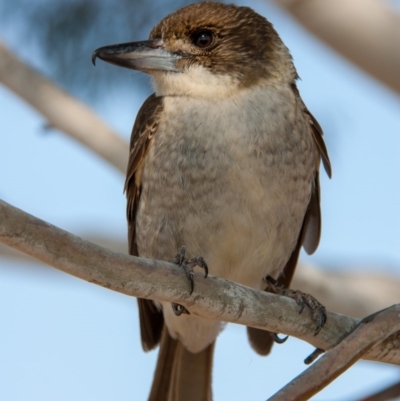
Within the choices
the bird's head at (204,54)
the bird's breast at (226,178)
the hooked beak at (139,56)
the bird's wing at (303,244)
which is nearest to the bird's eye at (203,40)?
the bird's head at (204,54)

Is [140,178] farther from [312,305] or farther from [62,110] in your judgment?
[62,110]

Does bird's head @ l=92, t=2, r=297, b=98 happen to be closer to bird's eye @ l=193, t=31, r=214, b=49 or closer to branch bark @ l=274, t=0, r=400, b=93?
bird's eye @ l=193, t=31, r=214, b=49

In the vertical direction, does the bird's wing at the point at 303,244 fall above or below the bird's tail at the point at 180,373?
above

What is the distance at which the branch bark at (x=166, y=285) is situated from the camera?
2424mm

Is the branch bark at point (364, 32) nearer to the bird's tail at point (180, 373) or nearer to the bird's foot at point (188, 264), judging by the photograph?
the bird's tail at point (180, 373)

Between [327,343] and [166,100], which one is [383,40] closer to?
[166,100]

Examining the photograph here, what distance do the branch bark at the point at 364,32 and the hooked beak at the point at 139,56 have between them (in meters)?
1.17

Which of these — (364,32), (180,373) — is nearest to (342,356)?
(180,373)

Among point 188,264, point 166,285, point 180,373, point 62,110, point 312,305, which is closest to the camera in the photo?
point 166,285

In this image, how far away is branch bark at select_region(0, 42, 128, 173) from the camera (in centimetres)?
490

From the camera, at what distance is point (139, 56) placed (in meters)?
3.75

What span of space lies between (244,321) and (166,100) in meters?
1.11

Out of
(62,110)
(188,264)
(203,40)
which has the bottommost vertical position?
(188,264)

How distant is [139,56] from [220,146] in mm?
483
